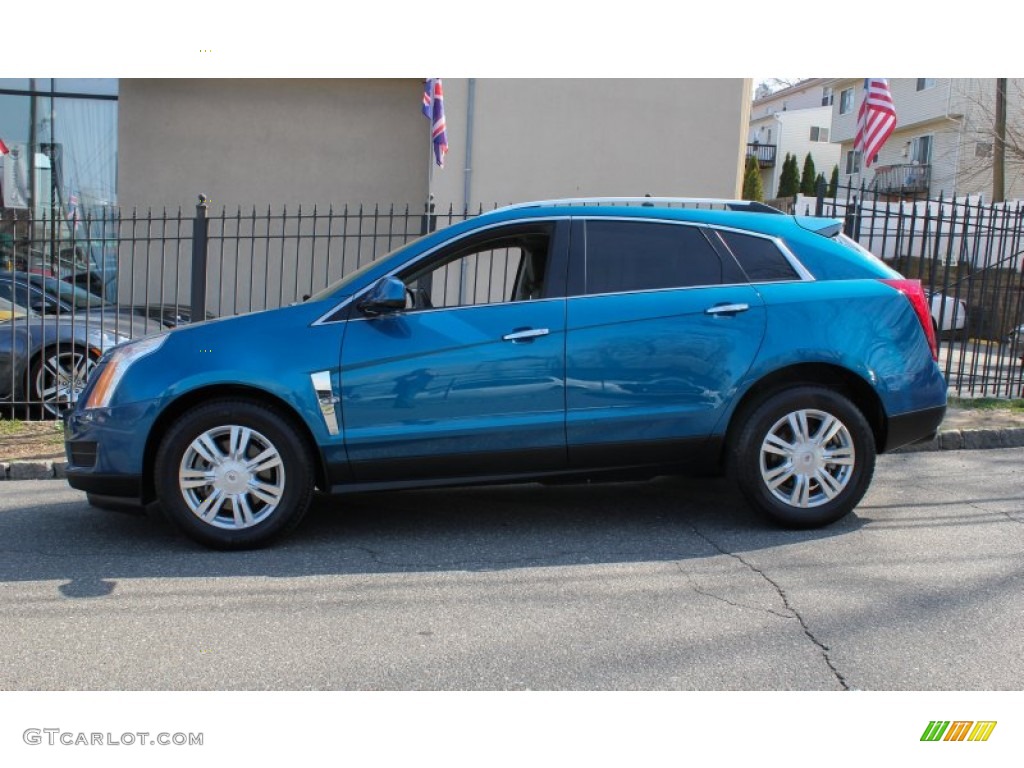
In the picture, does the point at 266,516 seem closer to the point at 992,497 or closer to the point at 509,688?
the point at 509,688

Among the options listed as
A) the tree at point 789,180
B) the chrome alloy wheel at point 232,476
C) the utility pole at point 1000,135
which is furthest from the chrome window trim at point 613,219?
the tree at point 789,180

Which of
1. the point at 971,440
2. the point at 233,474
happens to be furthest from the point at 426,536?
the point at 971,440

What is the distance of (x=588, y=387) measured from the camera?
17.3 ft

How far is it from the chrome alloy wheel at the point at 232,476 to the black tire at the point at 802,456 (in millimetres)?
2490

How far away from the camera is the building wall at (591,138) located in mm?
13047

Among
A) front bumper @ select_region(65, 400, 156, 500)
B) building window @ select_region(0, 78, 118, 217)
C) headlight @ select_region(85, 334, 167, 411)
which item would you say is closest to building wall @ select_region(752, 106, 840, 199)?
building window @ select_region(0, 78, 118, 217)

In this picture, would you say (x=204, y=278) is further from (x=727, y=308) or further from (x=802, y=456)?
(x=802, y=456)

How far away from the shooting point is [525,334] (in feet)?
17.2

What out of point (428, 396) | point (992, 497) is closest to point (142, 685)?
point (428, 396)

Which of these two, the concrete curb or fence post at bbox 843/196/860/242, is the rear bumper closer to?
the concrete curb

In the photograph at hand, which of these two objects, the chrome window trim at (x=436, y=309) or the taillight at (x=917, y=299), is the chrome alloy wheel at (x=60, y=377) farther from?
the taillight at (x=917, y=299)
